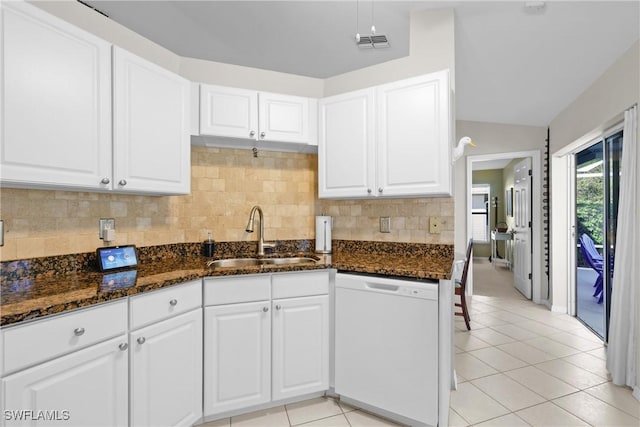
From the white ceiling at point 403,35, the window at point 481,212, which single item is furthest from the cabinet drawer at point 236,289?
the window at point 481,212

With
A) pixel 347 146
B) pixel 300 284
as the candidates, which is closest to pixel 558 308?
pixel 347 146

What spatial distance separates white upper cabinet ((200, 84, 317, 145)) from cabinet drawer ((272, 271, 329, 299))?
40.9 inches

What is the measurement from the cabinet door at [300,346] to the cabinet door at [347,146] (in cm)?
84

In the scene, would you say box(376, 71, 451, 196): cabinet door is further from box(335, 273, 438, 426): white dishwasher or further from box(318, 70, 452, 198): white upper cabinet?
box(335, 273, 438, 426): white dishwasher

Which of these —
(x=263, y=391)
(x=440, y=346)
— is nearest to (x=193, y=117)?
(x=263, y=391)

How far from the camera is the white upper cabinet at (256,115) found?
7.63ft

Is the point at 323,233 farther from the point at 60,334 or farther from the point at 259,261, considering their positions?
the point at 60,334

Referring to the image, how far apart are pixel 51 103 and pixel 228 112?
1.05m

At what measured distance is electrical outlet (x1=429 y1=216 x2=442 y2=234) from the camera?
2.44 meters

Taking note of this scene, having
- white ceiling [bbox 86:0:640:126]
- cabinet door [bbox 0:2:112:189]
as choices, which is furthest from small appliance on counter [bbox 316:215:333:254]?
white ceiling [bbox 86:0:640:126]

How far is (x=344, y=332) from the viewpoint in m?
2.11

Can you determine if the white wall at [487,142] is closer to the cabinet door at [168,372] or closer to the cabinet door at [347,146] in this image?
the cabinet door at [347,146]

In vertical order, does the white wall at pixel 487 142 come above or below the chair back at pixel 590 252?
above

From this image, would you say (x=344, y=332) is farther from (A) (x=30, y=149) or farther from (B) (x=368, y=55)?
(B) (x=368, y=55)
